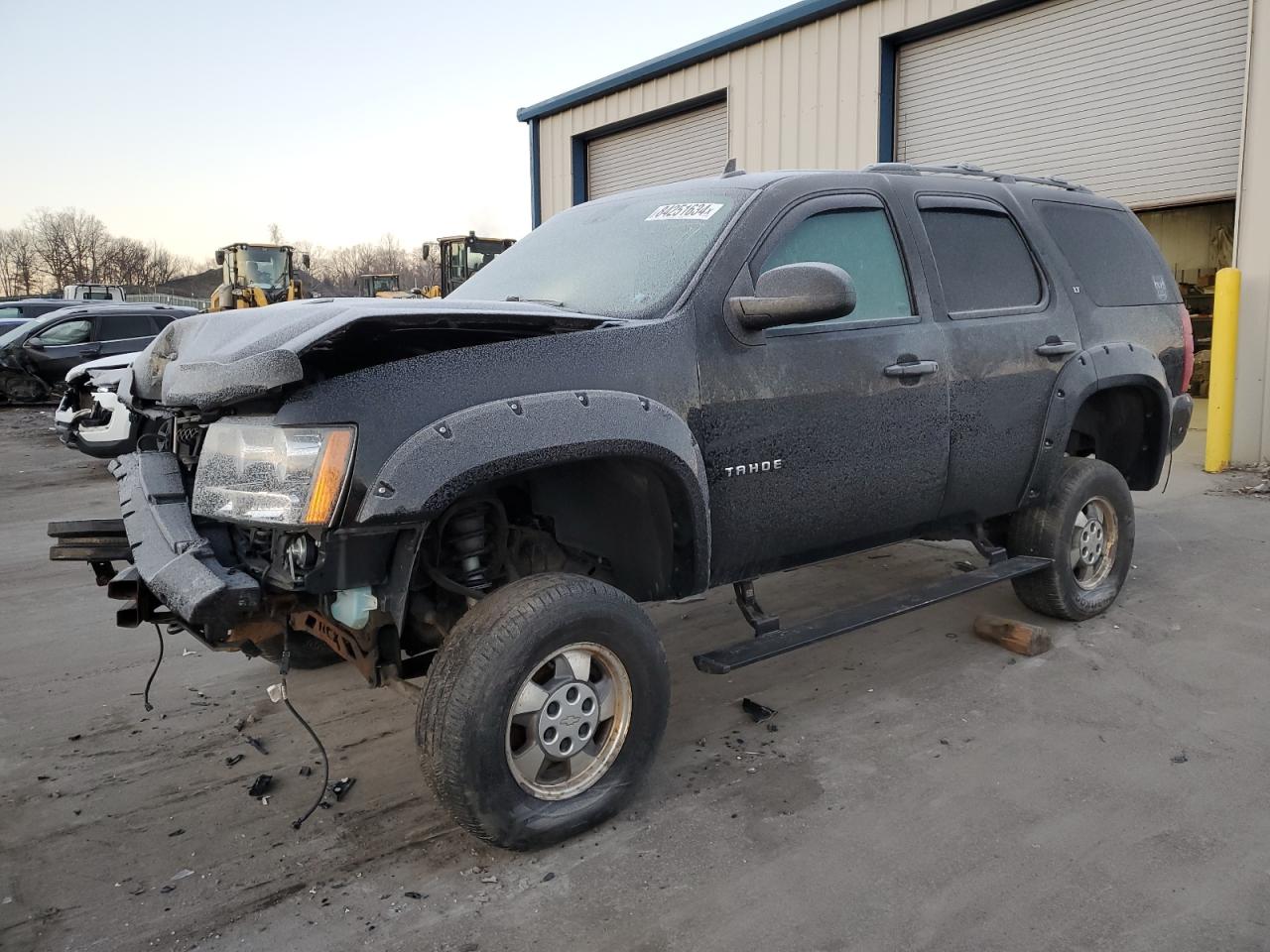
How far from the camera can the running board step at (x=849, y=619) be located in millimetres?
3359

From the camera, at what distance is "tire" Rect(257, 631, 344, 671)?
374 centimetres

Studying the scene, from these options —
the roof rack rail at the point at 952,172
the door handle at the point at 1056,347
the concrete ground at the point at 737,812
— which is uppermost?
the roof rack rail at the point at 952,172

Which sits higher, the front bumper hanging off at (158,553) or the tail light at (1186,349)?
the tail light at (1186,349)

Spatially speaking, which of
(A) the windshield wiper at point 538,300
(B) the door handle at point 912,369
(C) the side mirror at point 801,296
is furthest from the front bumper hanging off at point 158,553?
(B) the door handle at point 912,369

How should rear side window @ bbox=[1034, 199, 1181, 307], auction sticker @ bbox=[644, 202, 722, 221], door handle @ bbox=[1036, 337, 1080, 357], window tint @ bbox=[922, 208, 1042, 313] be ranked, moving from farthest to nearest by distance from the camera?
1. rear side window @ bbox=[1034, 199, 1181, 307]
2. door handle @ bbox=[1036, 337, 1080, 357]
3. window tint @ bbox=[922, 208, 1042, 313]
4. auction sticker @ bbox=[644, 202, 722, 221]

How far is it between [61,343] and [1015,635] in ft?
57.0

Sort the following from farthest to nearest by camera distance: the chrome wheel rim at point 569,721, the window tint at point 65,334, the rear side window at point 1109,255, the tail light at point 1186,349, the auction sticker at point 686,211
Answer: the window tint at point 65,334 → the tail light at point 1186,349 → the rear side window at point 1109,255 → the auction sticker at point 686,211 → the chrome wheel rim at point 569,721

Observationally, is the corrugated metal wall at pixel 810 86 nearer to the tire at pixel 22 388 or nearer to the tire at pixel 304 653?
the tire at pixel 304 653

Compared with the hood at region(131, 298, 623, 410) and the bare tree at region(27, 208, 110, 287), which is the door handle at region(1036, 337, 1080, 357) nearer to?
the hood at region(131, 298, 623, 410)

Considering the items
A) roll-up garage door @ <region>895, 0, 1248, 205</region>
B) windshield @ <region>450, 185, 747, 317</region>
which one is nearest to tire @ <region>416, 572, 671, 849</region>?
windshield @ <region>450, 185, 747, 317</region>

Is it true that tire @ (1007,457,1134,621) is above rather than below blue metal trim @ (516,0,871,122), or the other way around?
below

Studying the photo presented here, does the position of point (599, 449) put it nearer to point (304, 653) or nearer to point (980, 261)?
point (304, 653)

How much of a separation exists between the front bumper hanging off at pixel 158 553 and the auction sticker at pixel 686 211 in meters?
1.95

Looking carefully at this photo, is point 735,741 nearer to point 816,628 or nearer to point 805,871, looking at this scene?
point 816,628
